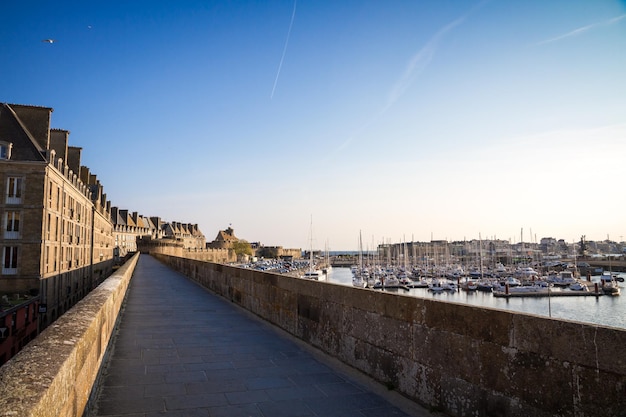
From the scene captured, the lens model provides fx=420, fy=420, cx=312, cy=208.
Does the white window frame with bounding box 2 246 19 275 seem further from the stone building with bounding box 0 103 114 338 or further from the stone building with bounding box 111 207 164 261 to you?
the stone building with bounding box 111 207 164 261

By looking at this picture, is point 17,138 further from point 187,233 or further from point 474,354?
point 187,233

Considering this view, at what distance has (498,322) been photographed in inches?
144

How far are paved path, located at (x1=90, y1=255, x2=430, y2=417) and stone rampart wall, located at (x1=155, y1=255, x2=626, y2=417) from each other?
1.02ft

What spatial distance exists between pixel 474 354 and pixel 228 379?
3.11m

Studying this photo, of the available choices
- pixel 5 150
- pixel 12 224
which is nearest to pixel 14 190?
pixel 12 224

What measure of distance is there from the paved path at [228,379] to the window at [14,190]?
32.8 m

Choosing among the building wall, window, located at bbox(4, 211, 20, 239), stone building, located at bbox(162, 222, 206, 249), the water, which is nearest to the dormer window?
window, located at bbox(4, 211, 20, 239)

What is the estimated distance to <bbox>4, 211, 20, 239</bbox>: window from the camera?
34.5 metres

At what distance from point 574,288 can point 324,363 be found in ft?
233

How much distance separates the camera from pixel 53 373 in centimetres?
251

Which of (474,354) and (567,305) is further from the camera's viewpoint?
(567,305)

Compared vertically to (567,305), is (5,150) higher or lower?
higher

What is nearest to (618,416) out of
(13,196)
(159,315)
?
(159,315)

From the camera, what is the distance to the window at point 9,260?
3406 cm
